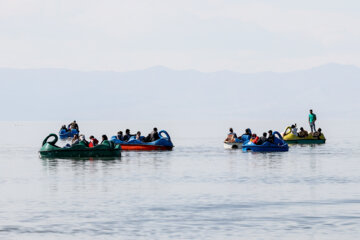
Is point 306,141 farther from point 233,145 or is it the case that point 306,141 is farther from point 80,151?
point 80,151

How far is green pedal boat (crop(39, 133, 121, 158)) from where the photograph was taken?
4969cm

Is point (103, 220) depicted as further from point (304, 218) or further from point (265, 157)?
point (265, 157)

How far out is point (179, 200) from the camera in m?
28.9

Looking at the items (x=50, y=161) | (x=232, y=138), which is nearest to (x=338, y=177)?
(x=50, y=161)

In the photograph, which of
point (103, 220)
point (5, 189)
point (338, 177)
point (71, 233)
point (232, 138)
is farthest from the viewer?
point (232, 138)

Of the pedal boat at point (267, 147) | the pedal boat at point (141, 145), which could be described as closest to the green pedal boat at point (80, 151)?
the pedal boat at point (141, 145)

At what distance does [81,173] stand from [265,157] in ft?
50.1

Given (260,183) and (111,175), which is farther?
(111,175)

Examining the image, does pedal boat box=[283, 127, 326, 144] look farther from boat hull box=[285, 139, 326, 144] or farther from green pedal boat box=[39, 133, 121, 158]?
green pedal boat box=[39, 133, 121, 158]

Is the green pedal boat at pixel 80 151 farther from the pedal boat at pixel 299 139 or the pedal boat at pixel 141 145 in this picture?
the pedal boat at pixel 299 139

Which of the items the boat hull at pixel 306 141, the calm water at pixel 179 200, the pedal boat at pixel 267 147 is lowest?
the calm water at pixel 179 200

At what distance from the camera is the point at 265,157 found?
52469 millimetres

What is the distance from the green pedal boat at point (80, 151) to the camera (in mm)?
49688

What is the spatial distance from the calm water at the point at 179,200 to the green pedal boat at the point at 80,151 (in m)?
1.44
